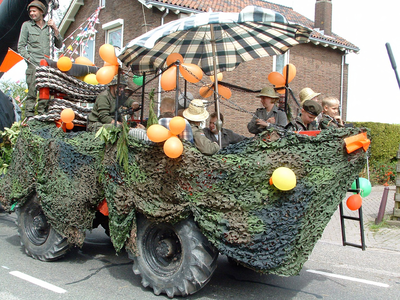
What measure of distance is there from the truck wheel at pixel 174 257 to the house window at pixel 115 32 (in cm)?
1469

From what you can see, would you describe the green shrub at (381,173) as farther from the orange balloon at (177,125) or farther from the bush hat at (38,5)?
the orange balloon at (177,125)

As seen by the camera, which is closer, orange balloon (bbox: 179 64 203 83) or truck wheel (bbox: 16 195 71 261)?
orange balloon (bbox: 179 64 203 83)

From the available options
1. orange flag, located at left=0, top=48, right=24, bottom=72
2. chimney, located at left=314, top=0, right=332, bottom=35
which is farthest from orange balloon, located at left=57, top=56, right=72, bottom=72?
chimney, located at left=314, top=0, right=332, bottom=35

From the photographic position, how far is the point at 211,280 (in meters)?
5.02

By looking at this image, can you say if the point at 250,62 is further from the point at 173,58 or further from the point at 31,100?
the point at 173,58

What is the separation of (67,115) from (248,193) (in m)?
3.11

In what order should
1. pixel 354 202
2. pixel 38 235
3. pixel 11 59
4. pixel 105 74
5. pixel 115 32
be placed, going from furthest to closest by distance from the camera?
1. pixel 115 32
2. pixel 11 59
3. pixel 38 235
4. pixel 105 74
5. pixel 354 202

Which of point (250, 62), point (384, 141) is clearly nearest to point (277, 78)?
Answer: point (250, 62)

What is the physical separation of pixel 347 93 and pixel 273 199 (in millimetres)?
20159

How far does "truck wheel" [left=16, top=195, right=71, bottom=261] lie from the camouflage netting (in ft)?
4.28

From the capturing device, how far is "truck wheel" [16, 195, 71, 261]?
5586mm

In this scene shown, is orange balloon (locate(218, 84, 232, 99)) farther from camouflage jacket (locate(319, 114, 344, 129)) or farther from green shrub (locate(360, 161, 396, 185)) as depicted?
green shrub (locate(360, 161, 396, 185))

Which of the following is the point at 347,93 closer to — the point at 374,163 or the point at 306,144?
the point at 374,163

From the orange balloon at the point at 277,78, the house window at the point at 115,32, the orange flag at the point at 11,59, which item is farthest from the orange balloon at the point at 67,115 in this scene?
the house window at the point at 115,32
